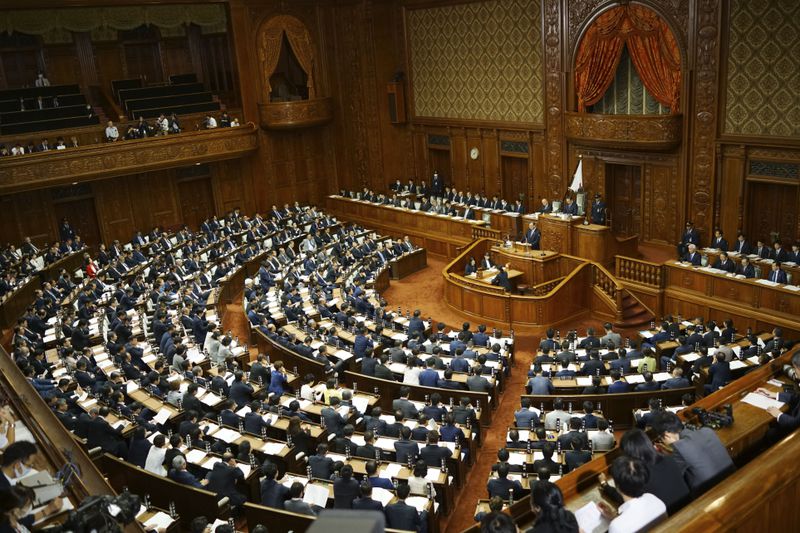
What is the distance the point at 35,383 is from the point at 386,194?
612 inches

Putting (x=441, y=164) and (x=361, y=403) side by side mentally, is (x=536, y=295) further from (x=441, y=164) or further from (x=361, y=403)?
(x=441, y=164)

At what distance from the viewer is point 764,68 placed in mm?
13859

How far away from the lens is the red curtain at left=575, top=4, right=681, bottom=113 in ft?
51.9

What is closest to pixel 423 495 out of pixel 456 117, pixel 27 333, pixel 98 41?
pixel 27 333

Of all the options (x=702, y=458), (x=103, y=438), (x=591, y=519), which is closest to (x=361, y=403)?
(x=103, y=438)

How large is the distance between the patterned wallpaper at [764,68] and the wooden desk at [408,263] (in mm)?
8426

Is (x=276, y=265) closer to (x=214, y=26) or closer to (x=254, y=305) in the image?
(x=254, y=305)

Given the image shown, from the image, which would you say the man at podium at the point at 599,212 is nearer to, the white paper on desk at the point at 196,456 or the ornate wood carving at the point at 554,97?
the ornate wood carving at the point at 554,97

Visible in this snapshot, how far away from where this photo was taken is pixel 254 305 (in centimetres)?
1398

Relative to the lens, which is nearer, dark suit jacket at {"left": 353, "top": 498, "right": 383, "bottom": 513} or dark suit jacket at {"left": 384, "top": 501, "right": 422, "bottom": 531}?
dark suit jacket at {"left": 353, "top": 498, "right": 383, "bottom": 513}

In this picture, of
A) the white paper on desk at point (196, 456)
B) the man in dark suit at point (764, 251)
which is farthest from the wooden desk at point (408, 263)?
the white paper on desk at point (196, 456)

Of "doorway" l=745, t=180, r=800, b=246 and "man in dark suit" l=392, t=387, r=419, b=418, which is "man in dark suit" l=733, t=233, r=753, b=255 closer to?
"doorway" l=745, t=180, r=800, b=246

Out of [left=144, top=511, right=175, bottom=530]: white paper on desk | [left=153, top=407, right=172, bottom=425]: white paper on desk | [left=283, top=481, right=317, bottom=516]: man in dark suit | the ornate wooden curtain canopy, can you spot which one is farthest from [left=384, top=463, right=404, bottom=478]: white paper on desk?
the ornate wooden curtain canopy

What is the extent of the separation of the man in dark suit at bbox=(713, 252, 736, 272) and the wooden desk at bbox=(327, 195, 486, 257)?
650 cm
